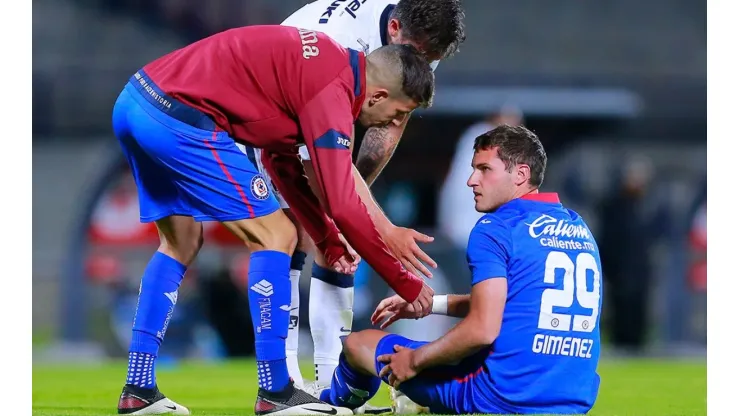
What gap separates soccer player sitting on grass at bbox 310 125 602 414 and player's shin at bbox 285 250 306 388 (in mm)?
973

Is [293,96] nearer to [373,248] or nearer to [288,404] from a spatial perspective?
[373,248]

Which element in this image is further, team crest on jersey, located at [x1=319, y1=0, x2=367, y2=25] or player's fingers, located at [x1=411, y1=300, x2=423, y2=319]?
team crest on jersey, located at [x1=319, y1=0, x2=367, y2=25]

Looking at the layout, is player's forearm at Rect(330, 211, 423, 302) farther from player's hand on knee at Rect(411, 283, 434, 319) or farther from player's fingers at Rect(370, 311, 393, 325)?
player's fingers at Rect(370, 311, 393, 325)

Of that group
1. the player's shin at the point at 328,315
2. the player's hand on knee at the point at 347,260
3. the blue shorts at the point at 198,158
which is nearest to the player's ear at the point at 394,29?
the player's hand on knee at the point at 347,260

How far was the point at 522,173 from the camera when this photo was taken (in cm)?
478

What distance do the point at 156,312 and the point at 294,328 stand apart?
965 millimetres

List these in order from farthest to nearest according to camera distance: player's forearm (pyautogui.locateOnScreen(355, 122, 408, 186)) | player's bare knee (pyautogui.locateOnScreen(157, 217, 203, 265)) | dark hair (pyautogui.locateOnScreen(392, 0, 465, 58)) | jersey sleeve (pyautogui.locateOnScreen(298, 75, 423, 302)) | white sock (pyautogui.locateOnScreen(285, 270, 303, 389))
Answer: player's forearm (pyautogui.locateOnScreen(355, 122, 408, 186)) < dark hair (pyautogui.locateOnScreen(392, 0, 465, 58)) < white sock (pyautogui.locateOnScreen(285, 270, 303, 389)) < player's bare knee (pyautogui.locateOnScreen(157, 217, 203, 265)) < jersey sleeve (pyautogui.locateOnScreen(298, 75, 423, 302))

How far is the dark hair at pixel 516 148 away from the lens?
4770 mm

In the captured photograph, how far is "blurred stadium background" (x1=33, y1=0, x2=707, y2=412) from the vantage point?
12.9 metres

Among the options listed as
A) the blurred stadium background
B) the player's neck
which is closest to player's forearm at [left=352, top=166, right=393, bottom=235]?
the player's neck

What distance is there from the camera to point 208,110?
4883mm

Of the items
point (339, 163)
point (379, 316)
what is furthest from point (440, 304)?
point (339, 163)
